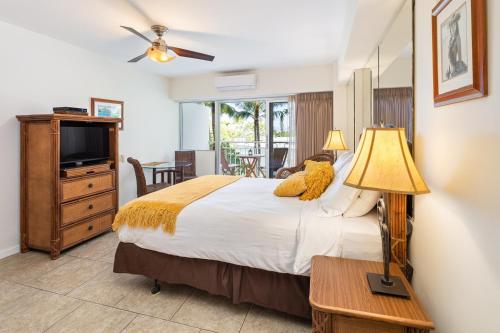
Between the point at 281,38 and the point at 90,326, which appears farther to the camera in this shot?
the point at 281,38

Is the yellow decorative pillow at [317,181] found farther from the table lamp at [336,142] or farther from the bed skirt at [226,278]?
the table lamp at [336,142]

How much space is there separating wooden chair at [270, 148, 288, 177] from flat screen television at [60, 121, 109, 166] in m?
2.90

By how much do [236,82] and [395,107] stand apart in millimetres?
3406

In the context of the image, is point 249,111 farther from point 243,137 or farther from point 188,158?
point 188,158

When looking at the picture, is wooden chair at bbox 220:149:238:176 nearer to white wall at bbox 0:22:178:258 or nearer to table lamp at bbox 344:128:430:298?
white wall at bbox 0:22:178:258

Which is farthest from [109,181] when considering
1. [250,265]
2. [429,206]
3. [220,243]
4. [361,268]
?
[429,206]

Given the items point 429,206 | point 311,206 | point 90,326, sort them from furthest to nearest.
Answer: point 311,206
point 90,326
point 429,206

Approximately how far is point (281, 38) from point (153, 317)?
3194 millimetres

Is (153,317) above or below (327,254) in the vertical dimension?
below

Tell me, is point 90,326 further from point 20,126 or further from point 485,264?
point 20,126

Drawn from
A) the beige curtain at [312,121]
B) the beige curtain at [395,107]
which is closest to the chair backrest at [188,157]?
the beige curtain at [312,121]

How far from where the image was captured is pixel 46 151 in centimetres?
279

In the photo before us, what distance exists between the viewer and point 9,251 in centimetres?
286

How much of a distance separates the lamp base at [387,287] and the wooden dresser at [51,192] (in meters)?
2.99
